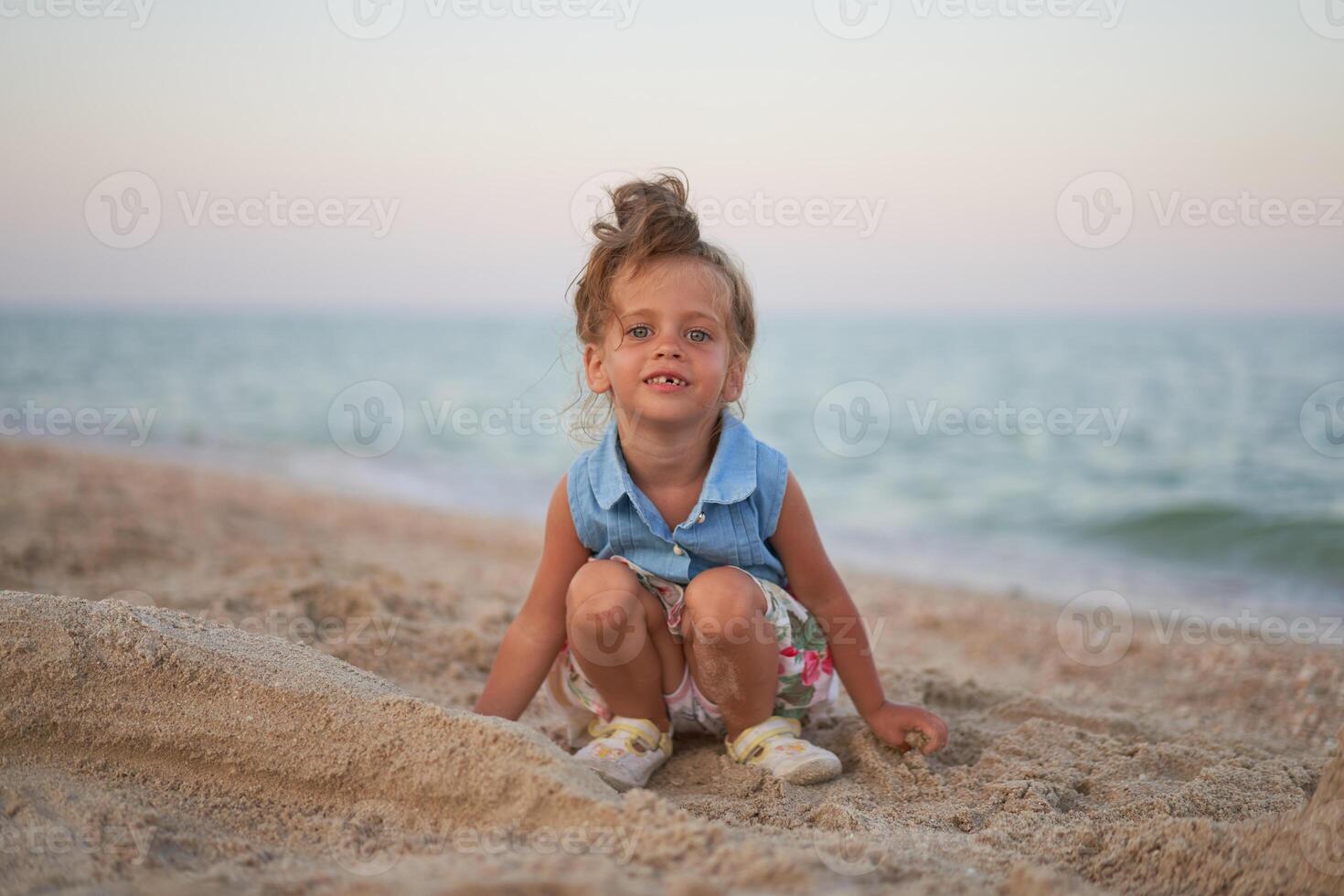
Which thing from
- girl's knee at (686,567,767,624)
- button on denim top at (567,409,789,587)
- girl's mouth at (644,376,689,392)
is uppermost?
girl's mouth at (644,376,689,392)

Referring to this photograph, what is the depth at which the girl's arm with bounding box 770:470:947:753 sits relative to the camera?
2395 millimetres

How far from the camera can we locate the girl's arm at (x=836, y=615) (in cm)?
239

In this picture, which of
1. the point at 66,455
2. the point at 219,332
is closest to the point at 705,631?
the point at 66,455

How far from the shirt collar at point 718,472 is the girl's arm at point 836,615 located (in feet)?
0.40

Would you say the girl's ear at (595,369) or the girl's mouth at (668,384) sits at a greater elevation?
the girl's ear at (595,369)

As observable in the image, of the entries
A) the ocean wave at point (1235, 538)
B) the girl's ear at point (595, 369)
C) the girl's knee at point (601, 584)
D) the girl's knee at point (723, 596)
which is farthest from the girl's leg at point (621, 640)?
the ocean wave at point (1235, 538)

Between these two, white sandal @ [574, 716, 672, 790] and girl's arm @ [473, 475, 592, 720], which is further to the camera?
girl's arm @ [473, 475, 592, 720]

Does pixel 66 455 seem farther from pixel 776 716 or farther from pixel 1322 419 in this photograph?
pixel 1322 419

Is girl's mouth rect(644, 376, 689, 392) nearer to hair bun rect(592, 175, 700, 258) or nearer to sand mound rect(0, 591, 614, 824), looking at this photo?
hair bun rect(592, 175, 700, 258)

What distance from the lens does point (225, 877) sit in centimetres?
134

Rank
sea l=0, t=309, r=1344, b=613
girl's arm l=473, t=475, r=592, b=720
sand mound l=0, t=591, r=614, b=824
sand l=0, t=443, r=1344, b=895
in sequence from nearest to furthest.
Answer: sand l=0, t=443, r=1344, b=895 → sand mound l=0, t=591, r=614, b=824 → girl's arm l=473, t=475, r=592, b=720 → sea l=0, t=309, r=1344, b=613

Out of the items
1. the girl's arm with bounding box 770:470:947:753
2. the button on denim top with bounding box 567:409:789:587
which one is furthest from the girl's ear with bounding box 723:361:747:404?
the girl's arm with bounding box 770:470:947:753

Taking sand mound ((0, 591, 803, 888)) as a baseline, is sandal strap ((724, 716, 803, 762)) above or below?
below

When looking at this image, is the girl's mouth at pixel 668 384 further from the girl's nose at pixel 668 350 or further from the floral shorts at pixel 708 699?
the floral shorts at pixel 708 699
